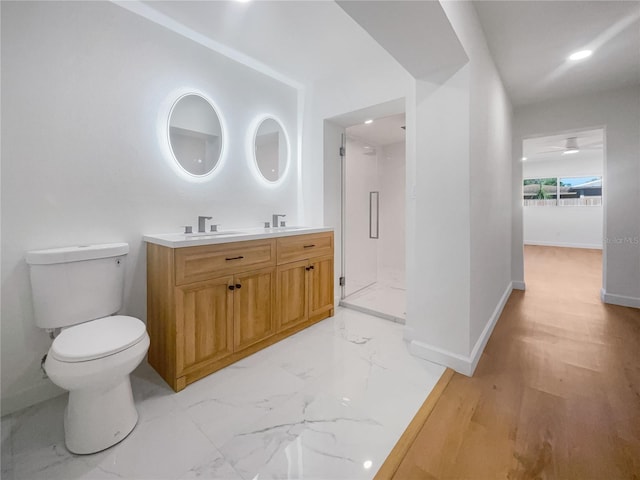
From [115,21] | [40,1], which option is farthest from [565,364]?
[40,1]

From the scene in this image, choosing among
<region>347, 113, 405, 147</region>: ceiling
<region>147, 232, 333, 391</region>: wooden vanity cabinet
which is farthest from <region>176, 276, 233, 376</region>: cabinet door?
<region>347, 113, 405, 147</region>: ceiling

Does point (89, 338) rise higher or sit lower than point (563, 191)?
lower

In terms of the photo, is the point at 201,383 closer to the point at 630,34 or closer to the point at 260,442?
the point at 260,442

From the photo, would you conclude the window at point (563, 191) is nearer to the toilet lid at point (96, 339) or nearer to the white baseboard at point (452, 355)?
the white baseboard at point (452, 355)

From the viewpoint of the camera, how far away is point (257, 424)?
4.58 feet

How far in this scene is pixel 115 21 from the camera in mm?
1804

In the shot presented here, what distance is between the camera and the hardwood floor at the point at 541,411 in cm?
117

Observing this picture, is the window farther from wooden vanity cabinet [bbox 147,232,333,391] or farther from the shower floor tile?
wooden vanity cabinet [bbox 147,232,333,391]

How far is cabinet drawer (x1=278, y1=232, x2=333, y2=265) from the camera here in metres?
2.25

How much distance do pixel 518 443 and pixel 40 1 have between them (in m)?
3.40

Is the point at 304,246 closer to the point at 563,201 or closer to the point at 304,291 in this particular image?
the point at 304,291

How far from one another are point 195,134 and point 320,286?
1710mm

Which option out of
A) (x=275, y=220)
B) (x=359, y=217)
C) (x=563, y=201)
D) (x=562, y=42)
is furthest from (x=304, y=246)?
(x=563, y=201)

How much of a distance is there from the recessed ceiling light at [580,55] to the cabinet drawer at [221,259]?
309cm
